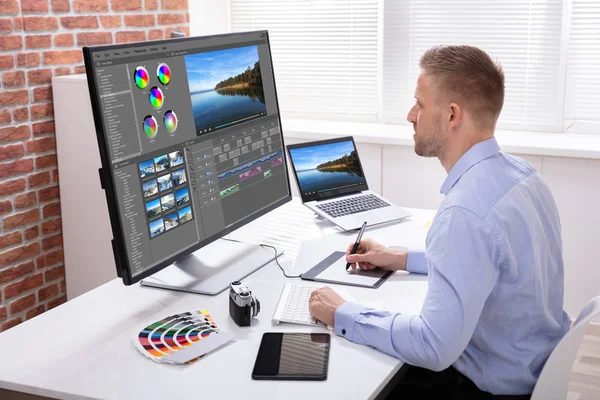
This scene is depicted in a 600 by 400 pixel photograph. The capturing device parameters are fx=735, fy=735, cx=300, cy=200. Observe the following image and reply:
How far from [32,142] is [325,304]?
201 centimetres

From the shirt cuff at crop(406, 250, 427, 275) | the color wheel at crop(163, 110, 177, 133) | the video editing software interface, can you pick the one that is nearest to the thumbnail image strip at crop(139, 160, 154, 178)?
the video editing software interface

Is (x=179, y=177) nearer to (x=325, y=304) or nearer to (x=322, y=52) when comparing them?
(x=325, y=304)

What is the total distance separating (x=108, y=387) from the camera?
1.48 meters

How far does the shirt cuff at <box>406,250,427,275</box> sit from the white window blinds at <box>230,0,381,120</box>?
7.98 ft

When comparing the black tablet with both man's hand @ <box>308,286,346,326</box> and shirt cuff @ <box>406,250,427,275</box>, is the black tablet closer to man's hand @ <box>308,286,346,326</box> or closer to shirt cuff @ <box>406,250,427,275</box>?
man's hand @ <box>308,286,346,326</box>

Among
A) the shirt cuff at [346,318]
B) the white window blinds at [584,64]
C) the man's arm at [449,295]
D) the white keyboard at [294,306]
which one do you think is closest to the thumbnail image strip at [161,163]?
the white keyboard at [294,306]

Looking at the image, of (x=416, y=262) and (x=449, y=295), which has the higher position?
(x=449, y=295)

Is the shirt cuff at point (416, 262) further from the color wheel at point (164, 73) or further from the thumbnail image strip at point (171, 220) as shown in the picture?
the color wheel at point (164, 73)

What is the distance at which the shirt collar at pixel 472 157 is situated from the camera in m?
1.73

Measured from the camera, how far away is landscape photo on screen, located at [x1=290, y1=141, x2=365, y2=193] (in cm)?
264

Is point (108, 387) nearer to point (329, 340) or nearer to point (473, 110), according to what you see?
point (329, 340)

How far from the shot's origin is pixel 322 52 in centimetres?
454

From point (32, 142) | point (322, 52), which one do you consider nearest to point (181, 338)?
point (32, 142)

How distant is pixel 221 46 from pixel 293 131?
214 centimetres
